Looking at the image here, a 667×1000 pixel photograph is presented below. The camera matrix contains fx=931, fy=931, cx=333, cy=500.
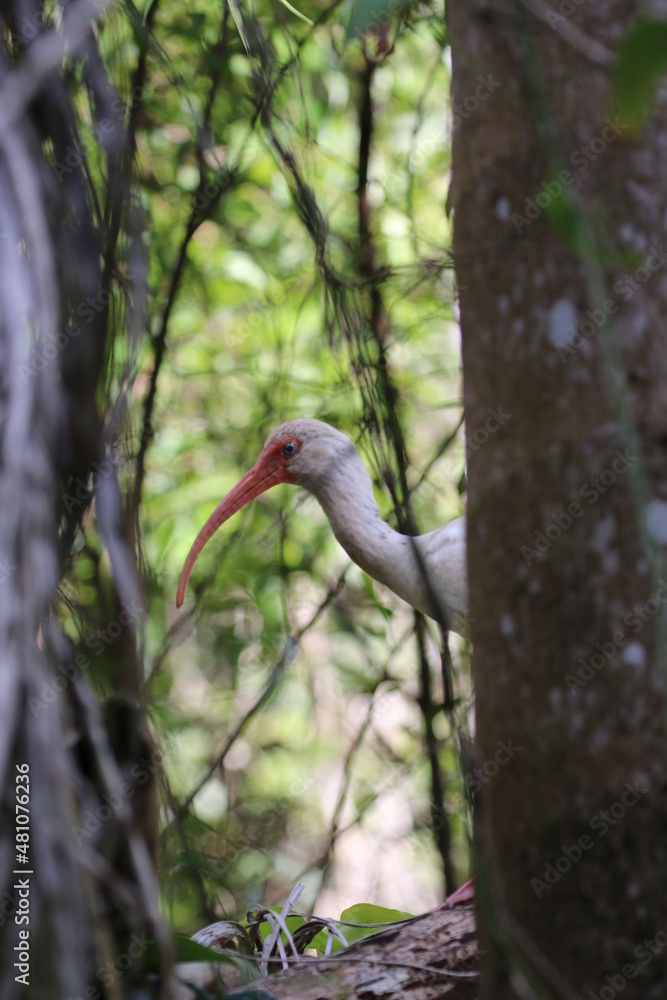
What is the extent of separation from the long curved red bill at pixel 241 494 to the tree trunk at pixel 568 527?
172 centimetres

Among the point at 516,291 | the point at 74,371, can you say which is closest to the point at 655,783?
the point at 516,291

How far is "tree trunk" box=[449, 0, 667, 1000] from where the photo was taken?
1003mm

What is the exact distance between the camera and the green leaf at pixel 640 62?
0.56m

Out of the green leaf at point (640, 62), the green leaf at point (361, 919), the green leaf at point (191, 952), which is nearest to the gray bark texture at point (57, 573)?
the green leaf at point (191, 952)


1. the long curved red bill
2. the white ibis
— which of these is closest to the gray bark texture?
the white ibis

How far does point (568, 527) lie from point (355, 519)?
1.51m

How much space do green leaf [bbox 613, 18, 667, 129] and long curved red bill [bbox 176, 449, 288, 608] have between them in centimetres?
224

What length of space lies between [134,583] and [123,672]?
0.30 m

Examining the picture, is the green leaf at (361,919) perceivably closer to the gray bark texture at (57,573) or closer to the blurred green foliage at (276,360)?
the blurred green foliage at (276,360)

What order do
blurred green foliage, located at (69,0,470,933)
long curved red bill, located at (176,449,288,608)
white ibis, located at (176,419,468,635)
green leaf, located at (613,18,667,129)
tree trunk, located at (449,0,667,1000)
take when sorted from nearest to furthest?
green leaf, located at (613,18,667,129) < tree trunk, located at (449,0,667,1000) < white ibis, located at (176,419,468,635) < long curved red bill, located at (176,449,288,608) < blurred green foliage, located at (69,0,470,933)

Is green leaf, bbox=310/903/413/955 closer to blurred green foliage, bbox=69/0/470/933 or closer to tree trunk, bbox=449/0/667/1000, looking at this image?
blurred green foliage, bbox=69/0/470/933

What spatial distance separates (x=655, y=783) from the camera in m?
1.00

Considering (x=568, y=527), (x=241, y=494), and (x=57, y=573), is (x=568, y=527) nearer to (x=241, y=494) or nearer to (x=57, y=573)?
(x=57, y=573)

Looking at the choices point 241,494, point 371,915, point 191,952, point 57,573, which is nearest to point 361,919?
point 371,915
